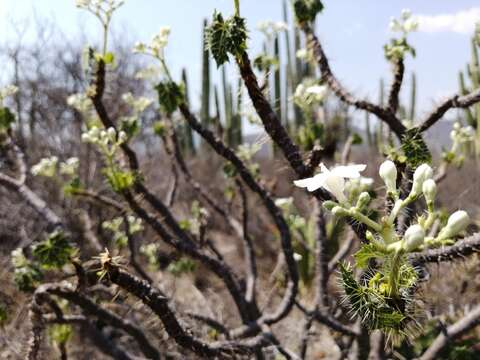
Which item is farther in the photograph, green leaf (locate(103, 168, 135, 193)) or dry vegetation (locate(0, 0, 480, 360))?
green leaf (locate(103, 168, 135, 193))

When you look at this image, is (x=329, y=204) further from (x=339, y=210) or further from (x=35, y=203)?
(x=35, y=203)

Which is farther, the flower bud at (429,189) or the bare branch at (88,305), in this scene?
the bare branch at (88,305)

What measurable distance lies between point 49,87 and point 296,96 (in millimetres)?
7691

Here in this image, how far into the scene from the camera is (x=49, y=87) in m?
10.0

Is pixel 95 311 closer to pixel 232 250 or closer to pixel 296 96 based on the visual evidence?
pixel 296 96

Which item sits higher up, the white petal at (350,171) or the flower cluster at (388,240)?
the white petal at (350,171)

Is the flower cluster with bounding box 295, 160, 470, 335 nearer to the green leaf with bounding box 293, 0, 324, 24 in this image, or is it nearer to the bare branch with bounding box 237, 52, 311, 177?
the bare branch with bounding box 237, 52, 311, 177

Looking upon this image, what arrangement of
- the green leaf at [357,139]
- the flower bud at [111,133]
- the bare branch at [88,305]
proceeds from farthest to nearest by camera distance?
the green leaf at [357,139] → the flower bud at [111,133] → the bare branch at [88,305]

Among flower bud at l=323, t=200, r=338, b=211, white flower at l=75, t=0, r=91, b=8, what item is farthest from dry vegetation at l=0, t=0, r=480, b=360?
white flower at l=75, t=0, r=91, b=8

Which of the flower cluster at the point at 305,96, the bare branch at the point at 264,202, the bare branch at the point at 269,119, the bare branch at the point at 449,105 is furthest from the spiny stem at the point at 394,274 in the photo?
the flower cluster at the point at 305,96

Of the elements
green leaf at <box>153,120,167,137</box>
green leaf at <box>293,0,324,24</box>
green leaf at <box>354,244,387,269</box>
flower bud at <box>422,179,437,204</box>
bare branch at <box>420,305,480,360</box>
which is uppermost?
green leaf at <box>293,0,324,24</box>

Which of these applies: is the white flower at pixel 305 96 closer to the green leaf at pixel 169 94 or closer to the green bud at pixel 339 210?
the green leaf at pixel 169 94

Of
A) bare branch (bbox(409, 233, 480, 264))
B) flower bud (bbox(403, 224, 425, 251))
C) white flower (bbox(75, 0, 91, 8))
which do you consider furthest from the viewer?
white flower (bbox(75, 0, 91, 8))

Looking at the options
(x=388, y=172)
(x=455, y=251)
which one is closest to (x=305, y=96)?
(x=455, y=251)
